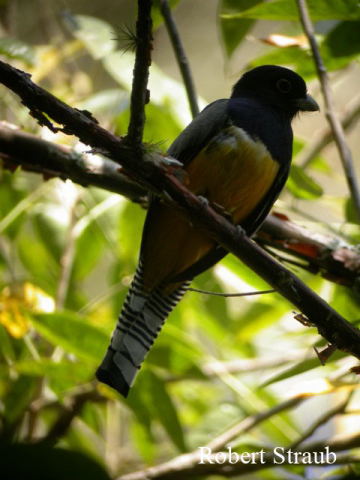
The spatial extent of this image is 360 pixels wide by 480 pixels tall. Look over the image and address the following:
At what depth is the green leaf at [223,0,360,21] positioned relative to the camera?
2.10 metres

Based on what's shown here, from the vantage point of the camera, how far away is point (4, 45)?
7.57 feet

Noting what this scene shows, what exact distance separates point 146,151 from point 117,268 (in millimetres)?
1431

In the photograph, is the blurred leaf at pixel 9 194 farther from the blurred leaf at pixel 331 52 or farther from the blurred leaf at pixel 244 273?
the blurred leaf at pixel 331 52

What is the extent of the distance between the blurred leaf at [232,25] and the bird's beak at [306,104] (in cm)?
34

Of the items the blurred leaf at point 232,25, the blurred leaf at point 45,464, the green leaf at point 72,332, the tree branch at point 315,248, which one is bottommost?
the blurred leaf at point 45,464

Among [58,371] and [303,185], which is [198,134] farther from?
[58,371]

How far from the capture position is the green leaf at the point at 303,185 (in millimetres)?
2330

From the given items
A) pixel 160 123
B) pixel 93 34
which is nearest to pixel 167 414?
pixel 160 123

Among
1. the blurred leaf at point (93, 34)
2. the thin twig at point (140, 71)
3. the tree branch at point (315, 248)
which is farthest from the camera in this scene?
the blurred leaf at point (93, 34)

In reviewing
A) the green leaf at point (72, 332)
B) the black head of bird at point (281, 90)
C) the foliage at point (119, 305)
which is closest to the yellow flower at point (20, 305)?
the foliage at point (119, 305)

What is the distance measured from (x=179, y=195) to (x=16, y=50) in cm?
115

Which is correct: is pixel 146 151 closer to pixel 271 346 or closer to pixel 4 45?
pixel 4 45

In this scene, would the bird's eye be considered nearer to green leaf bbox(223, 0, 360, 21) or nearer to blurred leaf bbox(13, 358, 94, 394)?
green leaf bbox(223, 0, 360, 21)

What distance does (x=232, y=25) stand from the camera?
238 cm
